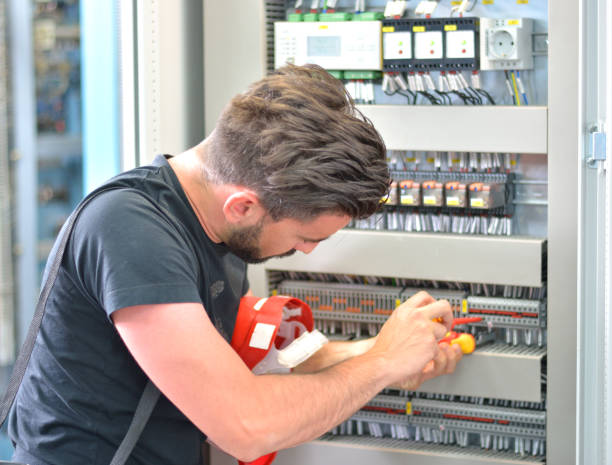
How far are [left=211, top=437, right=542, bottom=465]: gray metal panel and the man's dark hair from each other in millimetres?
1252

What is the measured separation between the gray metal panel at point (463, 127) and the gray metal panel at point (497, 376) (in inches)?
23.8

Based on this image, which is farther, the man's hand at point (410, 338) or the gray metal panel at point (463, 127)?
the gray metal panel at point (463, 127)

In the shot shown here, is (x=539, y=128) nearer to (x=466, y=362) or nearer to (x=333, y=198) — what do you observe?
(x=466, y=362)

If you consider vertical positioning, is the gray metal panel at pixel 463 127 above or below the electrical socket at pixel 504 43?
below

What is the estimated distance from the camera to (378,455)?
2521 mm

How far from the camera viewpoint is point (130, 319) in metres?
1.29

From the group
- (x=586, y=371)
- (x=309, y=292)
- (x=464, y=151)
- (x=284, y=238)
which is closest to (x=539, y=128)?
(x=464, y=151)

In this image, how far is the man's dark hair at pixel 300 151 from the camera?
4.59ft

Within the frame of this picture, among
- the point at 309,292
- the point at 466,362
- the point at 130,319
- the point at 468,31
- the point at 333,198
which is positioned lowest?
the point at 466,362

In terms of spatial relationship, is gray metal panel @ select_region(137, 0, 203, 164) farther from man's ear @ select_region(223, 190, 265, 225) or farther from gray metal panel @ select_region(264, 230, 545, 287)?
man's ear @ select_region(223, 190, 265, 225)

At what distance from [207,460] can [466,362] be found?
0.89 metres

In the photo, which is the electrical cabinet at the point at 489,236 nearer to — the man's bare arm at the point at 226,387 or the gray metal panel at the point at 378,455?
the gray metal panel at the point at 378,455

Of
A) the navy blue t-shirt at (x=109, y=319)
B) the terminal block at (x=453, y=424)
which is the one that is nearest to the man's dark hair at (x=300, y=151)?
the navy blue t-shirt at (x=109, y=319)

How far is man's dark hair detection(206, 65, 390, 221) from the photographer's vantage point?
1.40m
